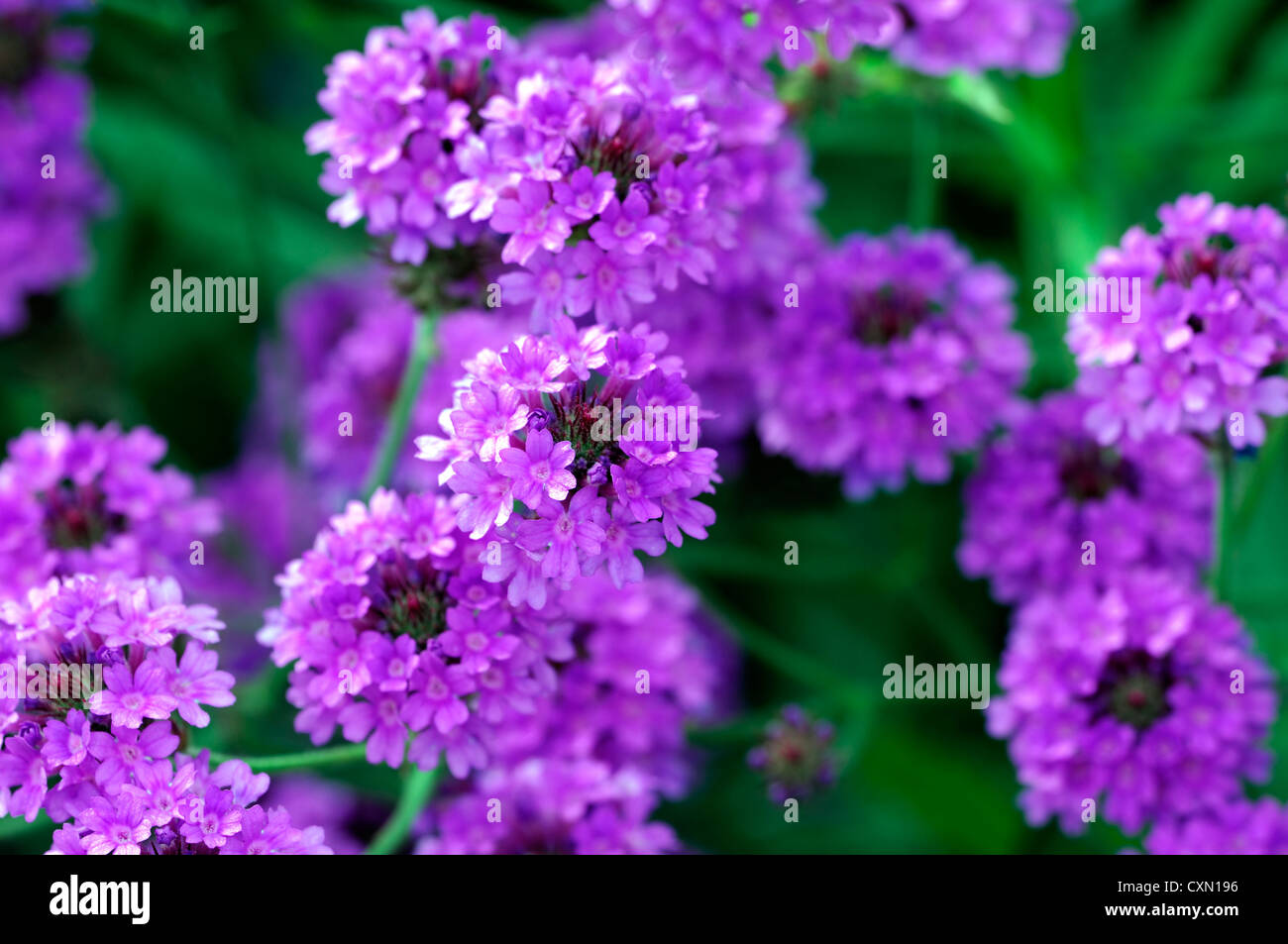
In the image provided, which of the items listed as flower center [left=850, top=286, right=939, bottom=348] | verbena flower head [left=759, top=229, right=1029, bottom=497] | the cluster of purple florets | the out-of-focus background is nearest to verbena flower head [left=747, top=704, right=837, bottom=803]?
the out-of-focus background

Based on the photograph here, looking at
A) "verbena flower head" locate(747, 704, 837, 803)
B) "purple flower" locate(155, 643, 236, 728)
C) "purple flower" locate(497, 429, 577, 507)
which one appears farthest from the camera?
"verbena flower head" locate(747, 704, 837, 803)

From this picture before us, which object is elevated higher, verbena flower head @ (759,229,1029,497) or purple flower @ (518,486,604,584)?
verbena flower head @ (759,229,1029,497)

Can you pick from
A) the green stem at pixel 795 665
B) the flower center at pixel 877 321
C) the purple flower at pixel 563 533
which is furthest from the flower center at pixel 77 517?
the flower center at pixel 877 321

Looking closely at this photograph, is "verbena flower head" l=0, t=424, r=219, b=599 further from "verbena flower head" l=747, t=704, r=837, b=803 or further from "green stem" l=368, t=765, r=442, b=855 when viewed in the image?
"verbena flower head" l=747, t=704, r=837, b=803
